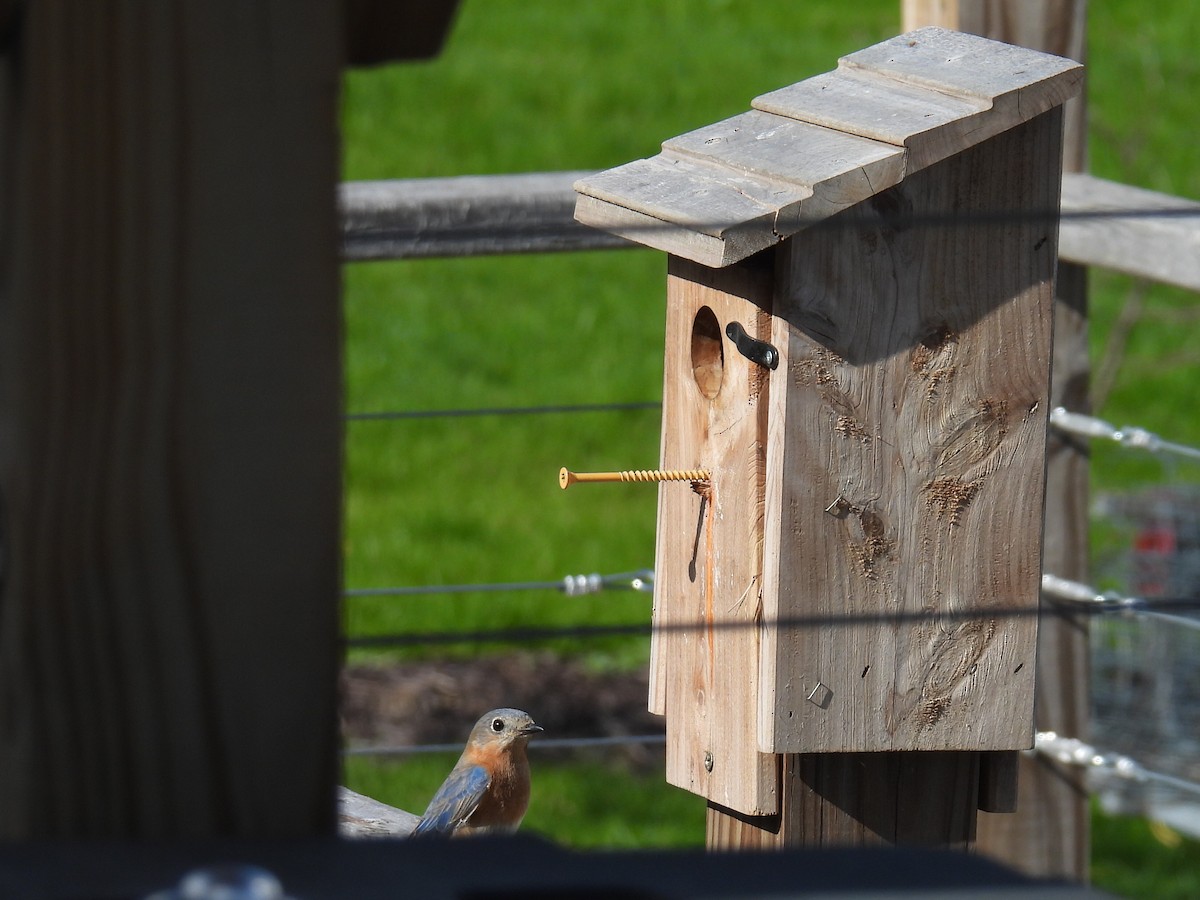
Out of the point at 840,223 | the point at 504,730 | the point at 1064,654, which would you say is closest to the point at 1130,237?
the point at 1064,654

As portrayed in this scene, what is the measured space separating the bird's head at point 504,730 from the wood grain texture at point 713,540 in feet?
2.05

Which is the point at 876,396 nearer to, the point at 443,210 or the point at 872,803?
the point at 872,803

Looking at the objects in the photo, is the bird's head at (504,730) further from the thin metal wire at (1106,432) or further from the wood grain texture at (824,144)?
the wood grain texture at (824,144)

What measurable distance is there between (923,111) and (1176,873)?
11.4 ft

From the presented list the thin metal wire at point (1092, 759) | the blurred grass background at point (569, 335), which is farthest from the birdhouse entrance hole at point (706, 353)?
the blurred grass background at point (569, 335)

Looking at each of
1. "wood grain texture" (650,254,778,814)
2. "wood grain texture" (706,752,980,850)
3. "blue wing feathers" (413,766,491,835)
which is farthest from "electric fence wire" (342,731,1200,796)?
"wood grain texture" (706,752,980,850)

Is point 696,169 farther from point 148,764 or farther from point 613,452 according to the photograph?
point 613,452

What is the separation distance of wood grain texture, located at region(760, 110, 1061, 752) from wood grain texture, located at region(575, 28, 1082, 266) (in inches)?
2.3

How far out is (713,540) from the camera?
2.17m

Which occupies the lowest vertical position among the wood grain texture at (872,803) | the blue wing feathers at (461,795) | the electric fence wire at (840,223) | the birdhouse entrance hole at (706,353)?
the blue wing feathers at (461,795)

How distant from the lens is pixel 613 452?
21.3 feet

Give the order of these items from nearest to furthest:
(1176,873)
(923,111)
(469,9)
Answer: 1. (923,111)
2. (1176,873)
3. (469,9)

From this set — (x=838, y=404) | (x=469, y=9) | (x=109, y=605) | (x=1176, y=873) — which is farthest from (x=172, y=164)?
(x=469, y=9)

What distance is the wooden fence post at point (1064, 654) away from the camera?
2.87 metres
